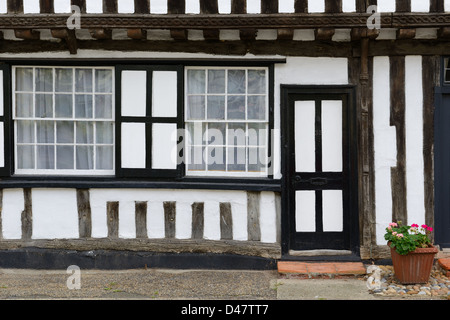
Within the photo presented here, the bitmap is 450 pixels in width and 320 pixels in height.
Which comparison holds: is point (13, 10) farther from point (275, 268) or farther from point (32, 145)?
point (275, 268)

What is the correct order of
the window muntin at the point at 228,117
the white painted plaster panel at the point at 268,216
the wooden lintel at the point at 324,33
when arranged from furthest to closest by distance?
the window muntin at the point at 228,117, the white painted plaster panel at the point at 268,216, the wooden lintel at the point at 324,33

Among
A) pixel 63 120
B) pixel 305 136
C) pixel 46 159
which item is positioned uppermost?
pixel 63 120

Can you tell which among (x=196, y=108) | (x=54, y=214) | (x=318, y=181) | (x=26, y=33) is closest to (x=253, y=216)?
(x=318, y=181)

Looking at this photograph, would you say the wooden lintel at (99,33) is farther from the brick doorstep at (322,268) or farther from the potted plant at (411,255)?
the potted plant at (411,255)

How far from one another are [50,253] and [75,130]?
1.72 metres

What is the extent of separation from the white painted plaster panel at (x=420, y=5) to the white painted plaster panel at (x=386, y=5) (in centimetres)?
26

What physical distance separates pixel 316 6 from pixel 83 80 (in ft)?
10.8

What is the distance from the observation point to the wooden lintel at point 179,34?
300 inches

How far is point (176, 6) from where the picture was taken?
7629mm

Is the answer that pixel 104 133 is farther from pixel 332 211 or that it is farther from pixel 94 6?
pixel 332 211

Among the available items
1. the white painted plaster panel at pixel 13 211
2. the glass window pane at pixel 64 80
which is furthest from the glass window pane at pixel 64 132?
the white painted plaster panel at pixel 13 211

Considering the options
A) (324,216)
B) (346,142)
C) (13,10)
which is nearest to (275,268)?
(324,216)

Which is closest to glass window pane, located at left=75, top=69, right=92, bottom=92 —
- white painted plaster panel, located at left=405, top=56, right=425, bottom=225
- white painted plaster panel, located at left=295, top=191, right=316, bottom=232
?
white painted plaster panel, located at left=295, top=191, right=316, bottom=232

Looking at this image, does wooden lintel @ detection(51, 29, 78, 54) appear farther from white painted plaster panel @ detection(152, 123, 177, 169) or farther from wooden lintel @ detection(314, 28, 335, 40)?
wooden lintel @ detection(314, 28, 335, 40)
